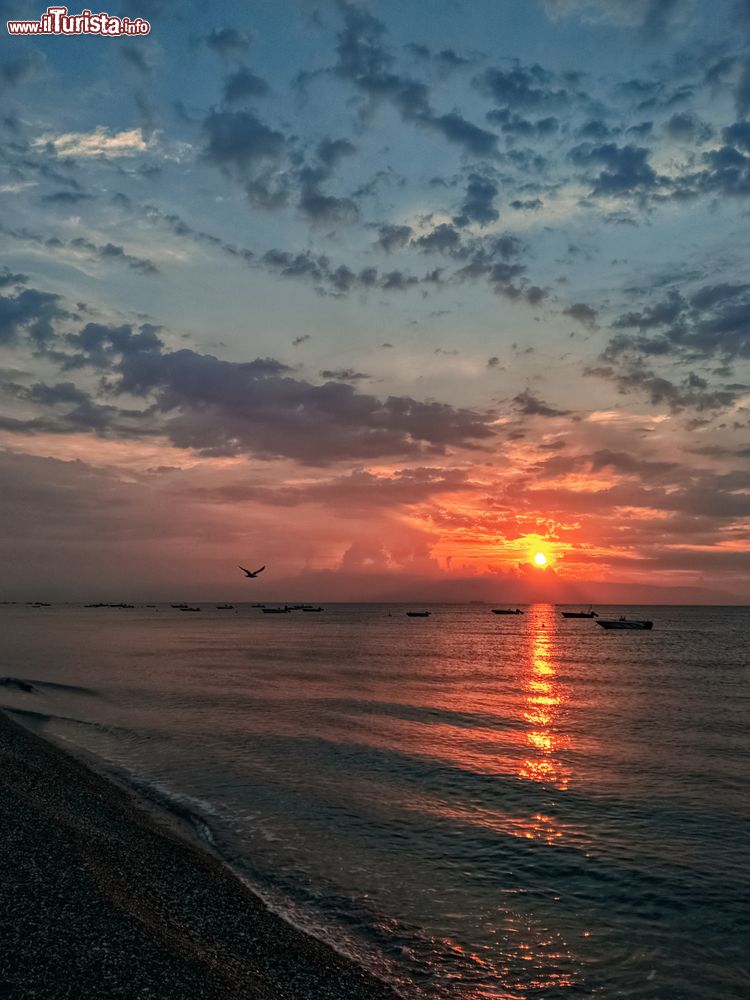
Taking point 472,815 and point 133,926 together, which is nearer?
point 133,926

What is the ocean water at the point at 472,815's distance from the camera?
1243 cm

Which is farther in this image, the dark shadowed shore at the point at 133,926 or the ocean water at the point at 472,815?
the ocean water at the point at 472,815

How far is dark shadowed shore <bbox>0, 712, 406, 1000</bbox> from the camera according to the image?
8.92 m

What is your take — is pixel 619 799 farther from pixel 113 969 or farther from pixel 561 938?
pixel 113 969

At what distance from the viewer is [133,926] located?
34.4 ft

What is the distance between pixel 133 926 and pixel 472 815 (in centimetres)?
1276

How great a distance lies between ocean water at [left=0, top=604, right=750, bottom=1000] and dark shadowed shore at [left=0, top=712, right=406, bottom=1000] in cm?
145

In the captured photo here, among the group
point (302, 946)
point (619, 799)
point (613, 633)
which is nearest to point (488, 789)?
point (619, 799)

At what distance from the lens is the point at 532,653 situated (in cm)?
10050

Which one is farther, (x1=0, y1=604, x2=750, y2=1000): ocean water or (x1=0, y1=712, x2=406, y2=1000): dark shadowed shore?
(x1=0, y1=604, x2=750, y2=1000): ocean water

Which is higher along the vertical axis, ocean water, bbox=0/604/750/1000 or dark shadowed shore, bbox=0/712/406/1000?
dark shadowed shore, bbox=0/712/406/1000

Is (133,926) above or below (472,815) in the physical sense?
above

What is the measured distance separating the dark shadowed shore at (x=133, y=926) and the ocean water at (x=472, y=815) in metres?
1.45

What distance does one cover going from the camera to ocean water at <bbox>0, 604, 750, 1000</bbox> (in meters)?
12.4
